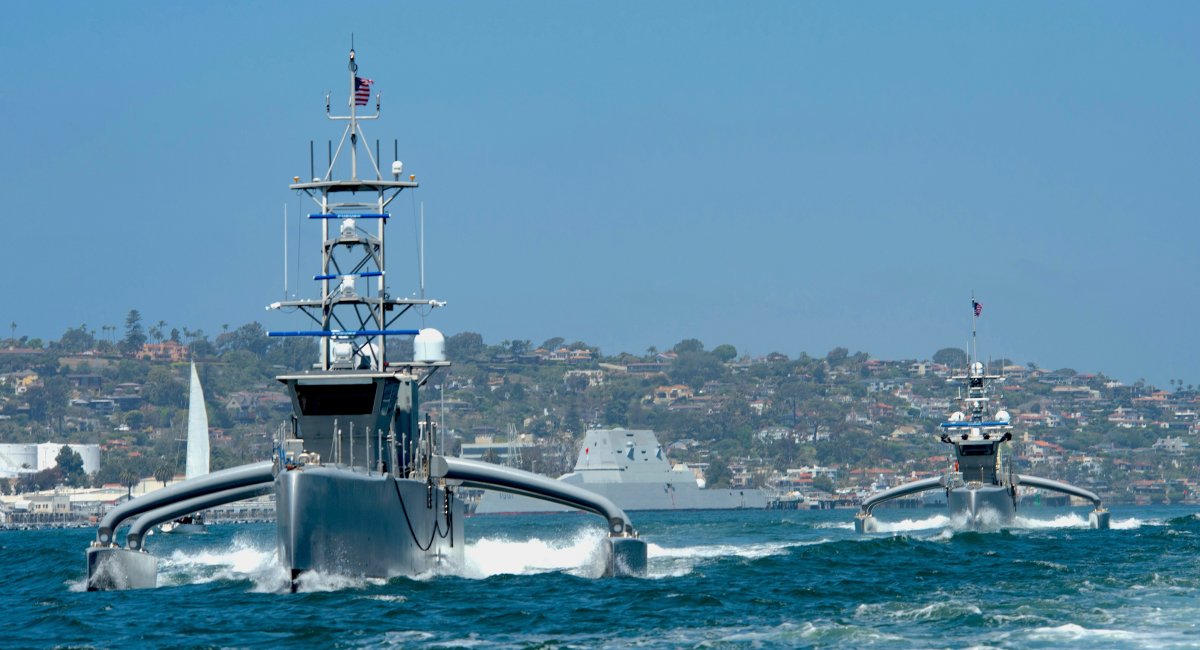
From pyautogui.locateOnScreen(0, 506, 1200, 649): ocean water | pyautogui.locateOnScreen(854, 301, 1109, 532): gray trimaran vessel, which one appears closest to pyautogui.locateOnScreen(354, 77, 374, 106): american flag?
pyautogui.locateOnScreen(0, 506, 1200, 649): ocean water

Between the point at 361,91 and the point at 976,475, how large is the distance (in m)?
48.7

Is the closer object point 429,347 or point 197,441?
point 429,347

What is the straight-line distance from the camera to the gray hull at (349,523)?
36344 millimetres

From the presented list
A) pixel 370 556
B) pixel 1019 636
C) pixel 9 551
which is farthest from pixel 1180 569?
pixel 9 551

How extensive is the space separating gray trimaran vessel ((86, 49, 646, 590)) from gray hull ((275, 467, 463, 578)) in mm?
35

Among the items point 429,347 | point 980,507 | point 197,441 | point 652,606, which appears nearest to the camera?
point 652,606

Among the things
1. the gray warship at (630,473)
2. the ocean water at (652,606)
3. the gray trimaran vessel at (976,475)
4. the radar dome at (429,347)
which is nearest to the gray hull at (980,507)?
the gray trimaran vessel at (976,475)

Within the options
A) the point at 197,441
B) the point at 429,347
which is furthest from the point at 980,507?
the point at 197,441

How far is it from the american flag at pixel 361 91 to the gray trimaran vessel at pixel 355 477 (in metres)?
0.03

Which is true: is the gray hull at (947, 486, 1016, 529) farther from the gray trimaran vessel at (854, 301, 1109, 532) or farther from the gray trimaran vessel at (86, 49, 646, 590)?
the gray trimaran vessel at (86, 49, 646, 590)

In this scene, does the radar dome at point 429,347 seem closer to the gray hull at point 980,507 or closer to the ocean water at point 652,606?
the ocean water at point 652,606

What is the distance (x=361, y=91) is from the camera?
159 ft

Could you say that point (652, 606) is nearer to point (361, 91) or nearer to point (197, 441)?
point (361, 91)

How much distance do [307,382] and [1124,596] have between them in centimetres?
1851
